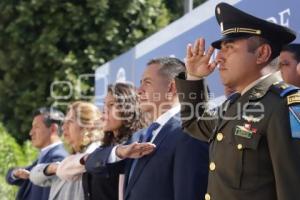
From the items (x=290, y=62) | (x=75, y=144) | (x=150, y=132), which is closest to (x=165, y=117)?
(x=150, y=132)

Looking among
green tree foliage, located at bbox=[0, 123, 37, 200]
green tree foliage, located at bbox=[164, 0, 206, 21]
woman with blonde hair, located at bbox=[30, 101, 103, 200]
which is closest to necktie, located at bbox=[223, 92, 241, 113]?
woman with blonde hair, located at bbox=[30, 101, 103, 200]

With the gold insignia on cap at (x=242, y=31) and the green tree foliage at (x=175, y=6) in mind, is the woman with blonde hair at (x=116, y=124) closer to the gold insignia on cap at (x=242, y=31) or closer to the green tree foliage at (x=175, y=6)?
the gold insignia on cap at (x=242, y=31)

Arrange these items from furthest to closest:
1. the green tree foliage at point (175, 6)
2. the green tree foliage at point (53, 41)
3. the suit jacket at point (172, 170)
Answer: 1. the green tree foliage at point (175, 6)
2. the green tree foliage at point (53, 41)
3. the suit jacket at point (172, 170)

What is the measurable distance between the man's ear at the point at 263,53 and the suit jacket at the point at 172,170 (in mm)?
668

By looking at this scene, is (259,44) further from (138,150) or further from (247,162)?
(138,150)

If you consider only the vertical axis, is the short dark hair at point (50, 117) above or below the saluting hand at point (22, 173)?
above

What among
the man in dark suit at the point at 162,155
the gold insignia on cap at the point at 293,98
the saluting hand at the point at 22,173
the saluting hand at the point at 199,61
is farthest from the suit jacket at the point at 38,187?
the gold insignia on cap at the point at 293,98

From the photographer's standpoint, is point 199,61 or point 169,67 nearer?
point 199,61

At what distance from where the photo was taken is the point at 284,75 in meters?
3.12

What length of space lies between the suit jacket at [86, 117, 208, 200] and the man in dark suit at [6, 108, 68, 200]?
6.02 ft

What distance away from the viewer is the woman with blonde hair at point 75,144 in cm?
443

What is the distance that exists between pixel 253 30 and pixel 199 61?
1.08 ft

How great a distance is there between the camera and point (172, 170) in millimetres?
3201

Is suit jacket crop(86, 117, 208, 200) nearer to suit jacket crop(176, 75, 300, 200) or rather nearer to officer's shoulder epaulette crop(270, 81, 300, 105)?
suit jacket crop(176, 75, 300, 200)
